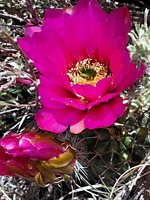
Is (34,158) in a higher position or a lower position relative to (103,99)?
lower

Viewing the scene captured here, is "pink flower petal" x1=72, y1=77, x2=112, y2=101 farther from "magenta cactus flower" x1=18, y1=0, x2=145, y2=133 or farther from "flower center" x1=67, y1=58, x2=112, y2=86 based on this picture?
"flower center" x1=67, y1=58, x2=112, y2=86

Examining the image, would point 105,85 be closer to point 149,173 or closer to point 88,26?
point 88,26

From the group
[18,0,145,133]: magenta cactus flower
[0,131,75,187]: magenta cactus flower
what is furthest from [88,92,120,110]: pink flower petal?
[0,131,75,187]: magenta cactus flower

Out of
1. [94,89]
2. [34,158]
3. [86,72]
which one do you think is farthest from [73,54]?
[34,158]

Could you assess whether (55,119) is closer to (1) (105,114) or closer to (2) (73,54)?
(1) (105,114)

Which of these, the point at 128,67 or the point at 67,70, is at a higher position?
the point at 128,67

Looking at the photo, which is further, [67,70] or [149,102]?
[67,70]

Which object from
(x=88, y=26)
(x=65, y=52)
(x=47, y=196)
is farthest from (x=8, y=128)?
(x=88, y=26)

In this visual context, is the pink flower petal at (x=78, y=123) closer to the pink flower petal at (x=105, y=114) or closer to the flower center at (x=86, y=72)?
the pink flower petal at (x=105, y=114)
